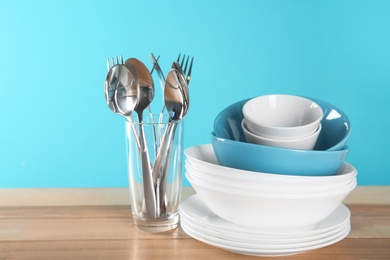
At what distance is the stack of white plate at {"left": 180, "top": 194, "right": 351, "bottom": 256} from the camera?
0.90 meters

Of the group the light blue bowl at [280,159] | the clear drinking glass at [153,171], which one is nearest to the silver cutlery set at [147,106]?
the clear drinking glass at [153,171]

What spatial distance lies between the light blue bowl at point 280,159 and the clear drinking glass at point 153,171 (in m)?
0.11

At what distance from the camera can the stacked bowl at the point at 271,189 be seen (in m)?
0.88

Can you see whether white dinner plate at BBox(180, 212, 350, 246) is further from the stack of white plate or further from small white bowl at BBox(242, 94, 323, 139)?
small white bowl at BBox(242, 94, 323, 139)

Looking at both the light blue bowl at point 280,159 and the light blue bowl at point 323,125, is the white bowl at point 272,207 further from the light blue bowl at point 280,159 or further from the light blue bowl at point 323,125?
the light blue bowl at point 323,125

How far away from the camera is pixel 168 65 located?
11.9ft

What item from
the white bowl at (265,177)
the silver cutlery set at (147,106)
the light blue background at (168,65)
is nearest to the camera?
the white bowl at (265,177)

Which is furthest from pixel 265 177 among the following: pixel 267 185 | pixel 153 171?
pixel 153 171

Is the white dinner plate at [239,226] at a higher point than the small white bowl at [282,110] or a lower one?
lower

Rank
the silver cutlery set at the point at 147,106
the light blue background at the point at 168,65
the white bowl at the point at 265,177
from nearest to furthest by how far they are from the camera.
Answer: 1. the white bowl at the point at 265,177
2. the silver cutlery set at the point at 147,106
3. the light blue background at the point at 168,65

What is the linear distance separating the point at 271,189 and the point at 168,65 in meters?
2.78

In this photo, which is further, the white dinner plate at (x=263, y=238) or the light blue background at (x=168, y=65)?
the light blue background at (x=168, y=65)

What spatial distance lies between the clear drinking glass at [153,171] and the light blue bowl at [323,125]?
77 millimetres

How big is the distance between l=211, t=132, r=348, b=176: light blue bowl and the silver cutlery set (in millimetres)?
109
